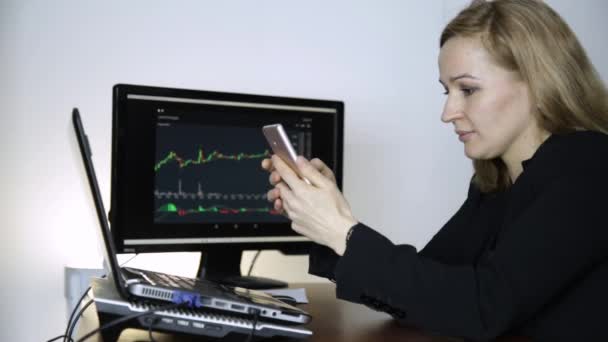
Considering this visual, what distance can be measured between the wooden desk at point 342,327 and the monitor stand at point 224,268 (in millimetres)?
207

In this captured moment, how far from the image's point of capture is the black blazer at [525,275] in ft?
3.22

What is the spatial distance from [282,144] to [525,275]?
1.35 feet

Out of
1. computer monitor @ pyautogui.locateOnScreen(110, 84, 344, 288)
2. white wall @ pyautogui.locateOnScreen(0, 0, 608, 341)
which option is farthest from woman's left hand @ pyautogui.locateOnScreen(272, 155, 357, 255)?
white wall @ pyautogui.locateOnScreen(0, 0, 608, 341)

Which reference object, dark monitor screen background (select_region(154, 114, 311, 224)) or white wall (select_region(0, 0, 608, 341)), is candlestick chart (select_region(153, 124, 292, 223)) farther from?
white wall (select_region(0, 0, 608, 341))

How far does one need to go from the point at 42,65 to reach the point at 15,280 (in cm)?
54

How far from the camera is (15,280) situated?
5.48 feet

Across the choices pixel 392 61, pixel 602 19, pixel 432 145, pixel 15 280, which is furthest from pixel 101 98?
pixel 602 19

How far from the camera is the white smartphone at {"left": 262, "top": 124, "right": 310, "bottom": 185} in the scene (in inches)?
40.0

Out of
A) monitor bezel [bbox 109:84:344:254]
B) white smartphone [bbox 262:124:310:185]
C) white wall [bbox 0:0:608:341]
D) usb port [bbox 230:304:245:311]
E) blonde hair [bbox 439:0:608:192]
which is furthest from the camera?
white wall [bbox 0:0:608:341]

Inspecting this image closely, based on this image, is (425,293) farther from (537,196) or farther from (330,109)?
(330,109)

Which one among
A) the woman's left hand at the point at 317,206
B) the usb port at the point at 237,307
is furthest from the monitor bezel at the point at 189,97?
the usb port at the point at 237,307

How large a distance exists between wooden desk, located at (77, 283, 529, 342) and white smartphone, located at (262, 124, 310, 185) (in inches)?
9.8

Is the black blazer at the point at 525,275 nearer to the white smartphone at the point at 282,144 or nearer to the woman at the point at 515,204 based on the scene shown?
the woman at the point at 515,204

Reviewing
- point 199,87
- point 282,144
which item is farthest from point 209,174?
point 282,144
